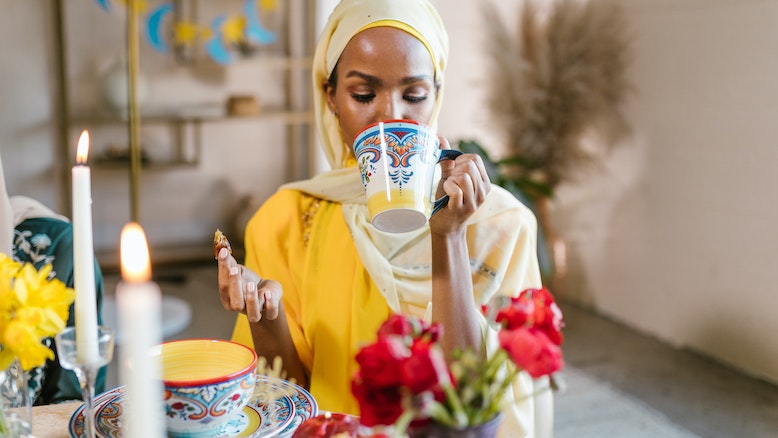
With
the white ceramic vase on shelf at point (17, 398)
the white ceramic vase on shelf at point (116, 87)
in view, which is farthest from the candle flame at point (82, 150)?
the white ceramic vase on shelf at point (116, 87)

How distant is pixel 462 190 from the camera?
38.7 inches

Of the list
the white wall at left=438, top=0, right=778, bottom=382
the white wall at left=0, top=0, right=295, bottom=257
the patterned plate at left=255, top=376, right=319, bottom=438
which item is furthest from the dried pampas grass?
the patterned plate at left=255, top=376, right=319, bottom=438

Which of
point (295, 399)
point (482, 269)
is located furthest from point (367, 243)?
point (295, 399)

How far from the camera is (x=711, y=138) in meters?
Result: 2.88

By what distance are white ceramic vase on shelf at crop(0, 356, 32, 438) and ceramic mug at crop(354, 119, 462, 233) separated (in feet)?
1.39

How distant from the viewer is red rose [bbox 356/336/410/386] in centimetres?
56

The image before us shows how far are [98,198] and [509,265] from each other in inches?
123

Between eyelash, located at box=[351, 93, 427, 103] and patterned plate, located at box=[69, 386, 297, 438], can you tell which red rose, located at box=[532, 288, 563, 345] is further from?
eyelash, located at box=[351, 93, 427, 103]

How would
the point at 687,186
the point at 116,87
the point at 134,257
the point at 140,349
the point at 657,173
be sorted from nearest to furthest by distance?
the point at 140,349, the point at 134,257, the point at 687,186, the point at 657,173, the point at 116,87

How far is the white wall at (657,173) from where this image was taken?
273cm

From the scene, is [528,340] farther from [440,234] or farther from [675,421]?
[675,421]

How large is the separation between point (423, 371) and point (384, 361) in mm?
30

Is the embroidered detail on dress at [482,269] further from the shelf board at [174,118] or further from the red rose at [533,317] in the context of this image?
the shelf board at [174,118]

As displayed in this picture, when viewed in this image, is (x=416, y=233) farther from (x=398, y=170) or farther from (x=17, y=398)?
(x=17, y=398)
